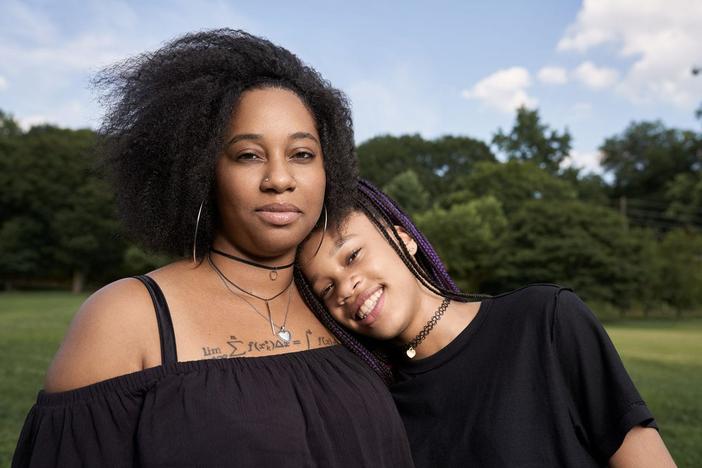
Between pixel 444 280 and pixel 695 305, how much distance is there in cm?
4274

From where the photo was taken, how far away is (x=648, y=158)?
71.1m

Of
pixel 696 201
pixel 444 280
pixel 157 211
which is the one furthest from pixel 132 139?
pixel 696 201

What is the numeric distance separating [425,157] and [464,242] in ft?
72.6

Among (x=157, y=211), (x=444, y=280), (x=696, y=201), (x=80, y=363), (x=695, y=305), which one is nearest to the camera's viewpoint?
(x=80, y=363)

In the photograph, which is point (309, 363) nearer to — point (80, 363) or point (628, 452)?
point (80, 363)

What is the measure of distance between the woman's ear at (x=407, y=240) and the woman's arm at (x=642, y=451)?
1.20 m

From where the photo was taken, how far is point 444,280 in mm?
3158

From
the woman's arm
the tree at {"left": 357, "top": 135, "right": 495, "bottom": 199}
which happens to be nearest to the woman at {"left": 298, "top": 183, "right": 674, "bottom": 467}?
the woman's arm

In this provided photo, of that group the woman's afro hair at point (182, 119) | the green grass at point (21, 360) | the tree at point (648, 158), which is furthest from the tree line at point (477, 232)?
the woman's afro hair at point (182, 119)

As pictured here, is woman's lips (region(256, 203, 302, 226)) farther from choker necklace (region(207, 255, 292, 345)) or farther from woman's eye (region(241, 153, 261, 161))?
choker necklace (region(207, 255, 292, 345))

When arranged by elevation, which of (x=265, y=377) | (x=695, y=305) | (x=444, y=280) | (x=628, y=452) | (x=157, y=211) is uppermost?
(x=157, y=211)

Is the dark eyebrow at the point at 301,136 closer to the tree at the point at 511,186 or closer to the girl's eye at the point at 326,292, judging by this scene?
the girl's eye at the point at 326,292

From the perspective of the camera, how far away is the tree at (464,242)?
4284 centimetres

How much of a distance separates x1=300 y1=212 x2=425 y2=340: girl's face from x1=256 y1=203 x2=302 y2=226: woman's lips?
364mm
